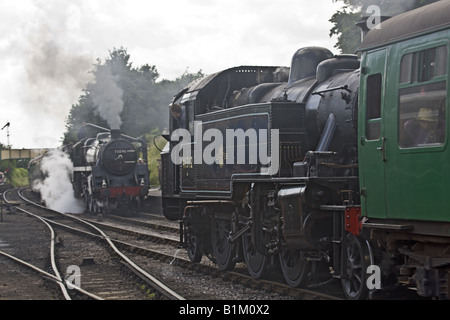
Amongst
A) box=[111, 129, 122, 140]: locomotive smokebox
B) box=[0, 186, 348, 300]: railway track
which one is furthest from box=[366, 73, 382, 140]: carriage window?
box=[111, 129, 122, 140]: locomotive smokebox

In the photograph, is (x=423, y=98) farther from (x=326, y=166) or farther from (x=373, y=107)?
(x=326, y=166)

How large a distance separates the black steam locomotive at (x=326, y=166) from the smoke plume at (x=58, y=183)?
68.8 feet

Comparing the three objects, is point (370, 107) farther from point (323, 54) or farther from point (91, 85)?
point (91, 85)

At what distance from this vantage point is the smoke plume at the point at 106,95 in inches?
1255

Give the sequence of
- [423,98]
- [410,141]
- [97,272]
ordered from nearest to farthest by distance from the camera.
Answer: [423,98]
[410,141]
[97,272]

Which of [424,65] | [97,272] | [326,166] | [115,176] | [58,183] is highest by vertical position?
[424,65]

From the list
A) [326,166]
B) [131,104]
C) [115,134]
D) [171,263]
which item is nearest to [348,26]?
[115,134]

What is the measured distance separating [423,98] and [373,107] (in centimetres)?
87

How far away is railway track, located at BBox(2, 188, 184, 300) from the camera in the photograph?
10078 millimetres

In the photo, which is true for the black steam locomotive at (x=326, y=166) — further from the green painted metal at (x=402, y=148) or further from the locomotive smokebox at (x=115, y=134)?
the locomotive smokebox at (x=115, y=134)

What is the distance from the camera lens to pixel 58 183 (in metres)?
36.7

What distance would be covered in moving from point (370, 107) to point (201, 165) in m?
5.27

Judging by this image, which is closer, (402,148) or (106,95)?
(402,148)
